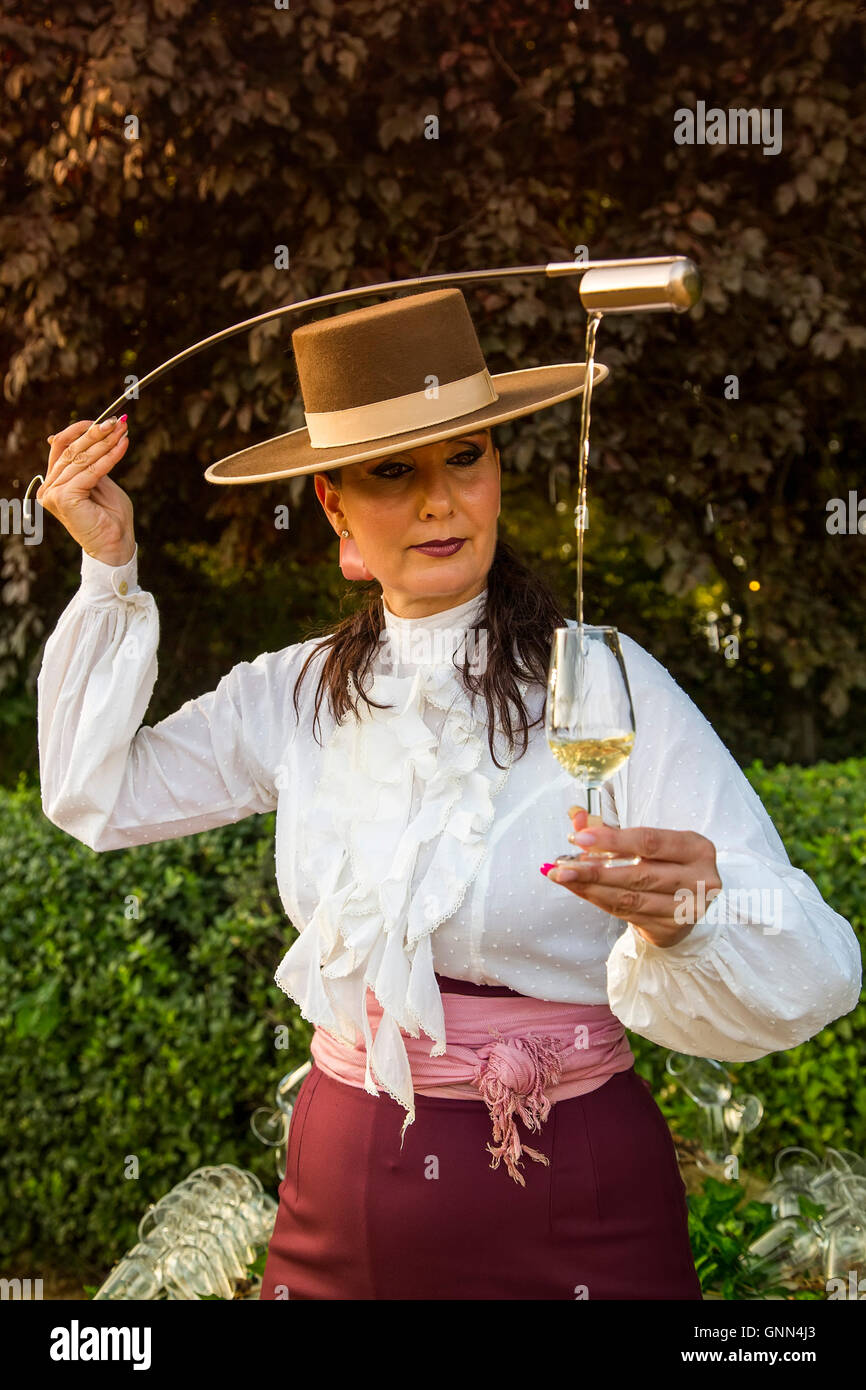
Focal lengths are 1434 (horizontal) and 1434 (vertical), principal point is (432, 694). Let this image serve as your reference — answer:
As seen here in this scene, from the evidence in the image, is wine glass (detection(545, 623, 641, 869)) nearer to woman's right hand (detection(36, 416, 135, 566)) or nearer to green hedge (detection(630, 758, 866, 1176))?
woman's right hand (detection(36, 416, 135, 566))

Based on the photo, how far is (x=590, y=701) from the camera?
1.66m

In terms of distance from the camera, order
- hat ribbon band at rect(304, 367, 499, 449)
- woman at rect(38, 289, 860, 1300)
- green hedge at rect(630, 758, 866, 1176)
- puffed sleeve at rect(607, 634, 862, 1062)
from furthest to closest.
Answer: green hedge at rect(630, 758, 866, 1176) < hat ribbon band at rect(304, 367, 499, 449) < woman at rect(38, 289, 860, 1300) < puffed sleeve at rect(607, 634, 862, 1062)

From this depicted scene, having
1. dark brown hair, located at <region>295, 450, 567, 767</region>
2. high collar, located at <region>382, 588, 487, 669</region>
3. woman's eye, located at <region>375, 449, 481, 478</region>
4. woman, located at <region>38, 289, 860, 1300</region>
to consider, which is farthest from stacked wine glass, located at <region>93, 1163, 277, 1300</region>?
woman's eye, located at <region>375, 449, 481, 478</region>

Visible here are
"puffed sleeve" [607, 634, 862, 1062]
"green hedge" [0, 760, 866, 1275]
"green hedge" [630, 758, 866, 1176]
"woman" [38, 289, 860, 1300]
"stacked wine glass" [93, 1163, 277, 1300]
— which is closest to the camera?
"puffed sleeve" [607, 634, 862, 1062]

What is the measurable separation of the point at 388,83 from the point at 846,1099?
3383 mm

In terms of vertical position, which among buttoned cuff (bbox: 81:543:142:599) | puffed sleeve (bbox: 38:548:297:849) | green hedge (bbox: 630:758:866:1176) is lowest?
green hedge (bbox: 630:758:866:1176)

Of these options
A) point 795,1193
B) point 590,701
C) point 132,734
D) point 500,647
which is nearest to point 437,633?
point 500,647

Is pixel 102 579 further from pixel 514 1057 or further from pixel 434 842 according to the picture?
pixel 514 1057

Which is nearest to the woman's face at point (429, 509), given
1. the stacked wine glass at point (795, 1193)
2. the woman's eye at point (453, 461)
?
the woman's eye at point (453, 461)

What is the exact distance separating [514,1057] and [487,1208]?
0.72 ft

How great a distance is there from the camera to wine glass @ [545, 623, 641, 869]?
1654mm

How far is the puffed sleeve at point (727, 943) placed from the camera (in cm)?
177

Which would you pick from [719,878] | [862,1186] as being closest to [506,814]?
[719,878]

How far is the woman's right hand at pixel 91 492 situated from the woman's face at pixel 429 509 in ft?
1.21
